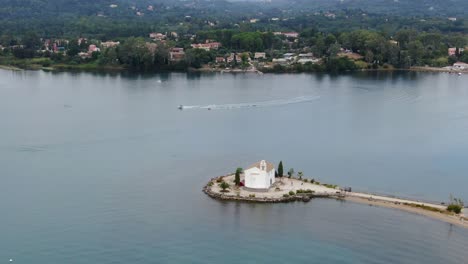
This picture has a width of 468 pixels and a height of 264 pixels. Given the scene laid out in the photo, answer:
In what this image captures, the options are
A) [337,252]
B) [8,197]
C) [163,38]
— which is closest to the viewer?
[337,252]

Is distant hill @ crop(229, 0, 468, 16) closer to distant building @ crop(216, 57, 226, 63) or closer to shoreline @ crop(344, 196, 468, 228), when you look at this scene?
distant building @ crop(216, 57, 226, 63)

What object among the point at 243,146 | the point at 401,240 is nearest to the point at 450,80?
the point at 243,146

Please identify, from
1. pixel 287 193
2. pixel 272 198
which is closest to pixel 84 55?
pixel 287 193

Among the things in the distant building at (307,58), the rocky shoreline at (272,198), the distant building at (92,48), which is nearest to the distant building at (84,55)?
the distant building at (92,48)

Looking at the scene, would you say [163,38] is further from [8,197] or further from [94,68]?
[8,197]

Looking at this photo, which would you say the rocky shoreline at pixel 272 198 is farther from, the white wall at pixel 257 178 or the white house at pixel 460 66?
the white house at pixel 460 66

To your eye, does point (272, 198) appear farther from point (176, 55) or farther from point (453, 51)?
point (453, 51)
